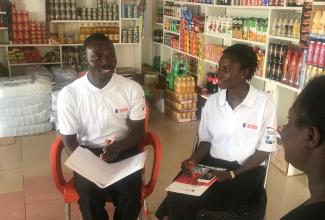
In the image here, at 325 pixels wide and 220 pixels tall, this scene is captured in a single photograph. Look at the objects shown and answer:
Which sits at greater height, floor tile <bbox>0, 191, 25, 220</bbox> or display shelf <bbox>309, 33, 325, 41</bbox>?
display shelf <bbox>309, 33, 325, 41</bbox>

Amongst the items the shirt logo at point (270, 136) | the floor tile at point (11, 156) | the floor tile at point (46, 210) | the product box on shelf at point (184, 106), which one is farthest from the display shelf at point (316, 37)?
the floor tile at point (11, 156)

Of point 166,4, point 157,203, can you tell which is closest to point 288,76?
point 157,203

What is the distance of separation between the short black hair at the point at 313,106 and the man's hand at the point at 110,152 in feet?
3.91

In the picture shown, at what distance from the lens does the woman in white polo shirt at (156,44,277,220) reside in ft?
5.75

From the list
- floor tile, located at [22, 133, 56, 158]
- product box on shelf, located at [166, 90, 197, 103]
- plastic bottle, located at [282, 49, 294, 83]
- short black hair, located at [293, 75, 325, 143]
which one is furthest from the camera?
product box on shelf, located at [166, 90, 197, 103]

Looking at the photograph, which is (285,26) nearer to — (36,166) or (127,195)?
(127,195)

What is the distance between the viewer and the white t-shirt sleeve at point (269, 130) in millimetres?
1857

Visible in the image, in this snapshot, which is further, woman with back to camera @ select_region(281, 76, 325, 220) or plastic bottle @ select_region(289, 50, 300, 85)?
plastic bottle @ select_region(289, 50, 300, 85)

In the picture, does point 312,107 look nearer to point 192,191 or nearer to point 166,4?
point 192,191

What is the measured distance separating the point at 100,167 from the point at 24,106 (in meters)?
2.44

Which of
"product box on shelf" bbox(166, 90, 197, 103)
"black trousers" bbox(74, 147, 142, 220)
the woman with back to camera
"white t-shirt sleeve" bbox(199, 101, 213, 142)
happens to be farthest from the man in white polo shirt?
"product box on shelf" bbox(166, 90, 197, 103)

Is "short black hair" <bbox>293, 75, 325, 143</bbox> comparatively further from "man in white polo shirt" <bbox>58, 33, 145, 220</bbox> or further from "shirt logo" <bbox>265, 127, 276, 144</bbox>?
"man in white polo shirt" <bbox>58, 33, 145, 220</bbox>

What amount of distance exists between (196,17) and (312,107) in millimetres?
4010

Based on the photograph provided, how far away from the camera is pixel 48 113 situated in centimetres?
411
